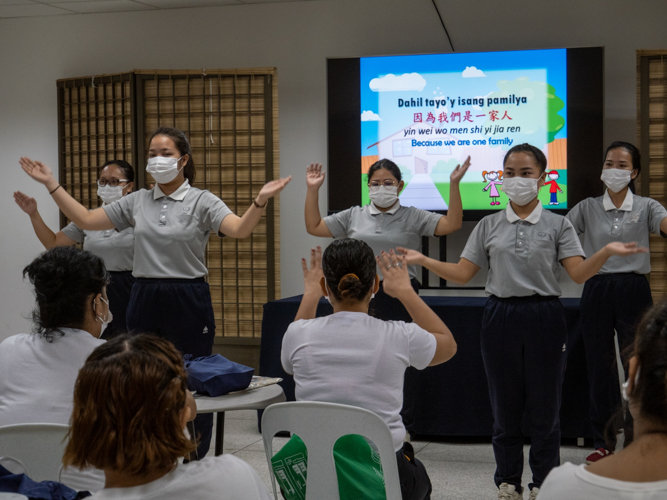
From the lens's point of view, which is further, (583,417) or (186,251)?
(583,417)

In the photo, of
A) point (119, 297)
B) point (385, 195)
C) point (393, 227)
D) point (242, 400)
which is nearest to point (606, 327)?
point (393, 227)

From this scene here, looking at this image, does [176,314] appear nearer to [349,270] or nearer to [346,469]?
[349,270]

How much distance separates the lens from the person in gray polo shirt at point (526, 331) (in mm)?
2695

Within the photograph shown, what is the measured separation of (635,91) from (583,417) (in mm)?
2430

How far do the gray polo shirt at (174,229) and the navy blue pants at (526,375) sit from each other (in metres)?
1.23

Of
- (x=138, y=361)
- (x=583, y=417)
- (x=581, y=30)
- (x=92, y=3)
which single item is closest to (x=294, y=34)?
(x=92, y=3)

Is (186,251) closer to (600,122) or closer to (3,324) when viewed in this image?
(600,122)

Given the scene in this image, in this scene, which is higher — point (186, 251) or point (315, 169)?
point (315, 169)

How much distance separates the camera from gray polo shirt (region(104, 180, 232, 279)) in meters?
2.94

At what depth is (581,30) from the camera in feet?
16.0

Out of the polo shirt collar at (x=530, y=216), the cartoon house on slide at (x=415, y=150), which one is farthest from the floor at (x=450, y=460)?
the cartoon house on slide at (x=415, y=150)

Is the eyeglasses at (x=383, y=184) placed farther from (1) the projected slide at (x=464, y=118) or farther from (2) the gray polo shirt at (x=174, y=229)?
(1) the projected slide at (x=464, y=118)

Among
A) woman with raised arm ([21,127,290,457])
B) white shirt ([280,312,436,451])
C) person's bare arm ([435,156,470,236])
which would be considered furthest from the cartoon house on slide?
white shirt ([280,312,436,451])

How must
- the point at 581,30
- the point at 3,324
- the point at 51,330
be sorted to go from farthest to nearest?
the point at 3,324, the point at 581,30, the point at 51,330
